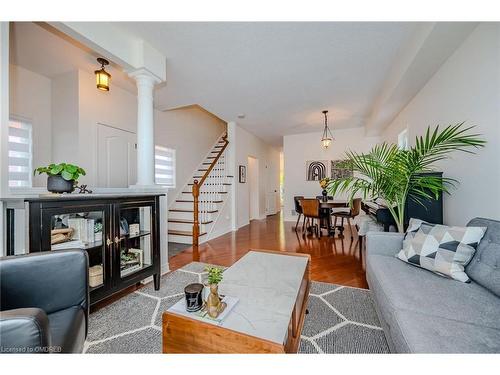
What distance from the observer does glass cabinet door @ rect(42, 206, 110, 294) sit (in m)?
1.60

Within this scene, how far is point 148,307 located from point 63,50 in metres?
3.06

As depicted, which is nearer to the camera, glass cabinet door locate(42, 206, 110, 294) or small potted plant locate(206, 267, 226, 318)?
small potted plant locate(206, 267, 226, 318)

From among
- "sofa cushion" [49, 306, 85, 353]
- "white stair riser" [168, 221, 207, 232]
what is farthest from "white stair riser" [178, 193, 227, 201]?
"sofa cushion" [49, 306, 85, 353]

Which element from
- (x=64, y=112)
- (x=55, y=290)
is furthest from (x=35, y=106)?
(x=55, y=290)

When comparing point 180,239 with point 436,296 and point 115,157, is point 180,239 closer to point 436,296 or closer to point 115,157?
point 115,157

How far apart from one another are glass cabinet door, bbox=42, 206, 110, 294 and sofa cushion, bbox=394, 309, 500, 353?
2.06m

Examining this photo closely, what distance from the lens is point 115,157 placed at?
11.7 feet

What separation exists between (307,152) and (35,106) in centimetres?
591

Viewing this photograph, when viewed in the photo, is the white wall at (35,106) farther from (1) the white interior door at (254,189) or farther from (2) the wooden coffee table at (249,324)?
(1) the white interior door at (254,189)

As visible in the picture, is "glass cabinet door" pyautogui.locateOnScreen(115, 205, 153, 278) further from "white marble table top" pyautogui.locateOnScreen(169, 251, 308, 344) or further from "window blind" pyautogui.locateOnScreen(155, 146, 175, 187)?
"window blind" pyautogui.locateOnScreen(155, 146, 175, 187)

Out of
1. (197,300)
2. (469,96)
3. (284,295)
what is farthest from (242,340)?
(469,96)

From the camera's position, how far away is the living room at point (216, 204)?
108 centimetres

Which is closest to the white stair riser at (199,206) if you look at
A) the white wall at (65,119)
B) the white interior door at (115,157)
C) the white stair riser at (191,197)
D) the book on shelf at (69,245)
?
the white stair riser at (191,197)

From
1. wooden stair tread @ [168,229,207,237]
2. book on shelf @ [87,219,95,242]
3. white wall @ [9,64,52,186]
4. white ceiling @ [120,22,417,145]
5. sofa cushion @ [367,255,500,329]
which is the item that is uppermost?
white ceiling @ [120,22,417,145]
